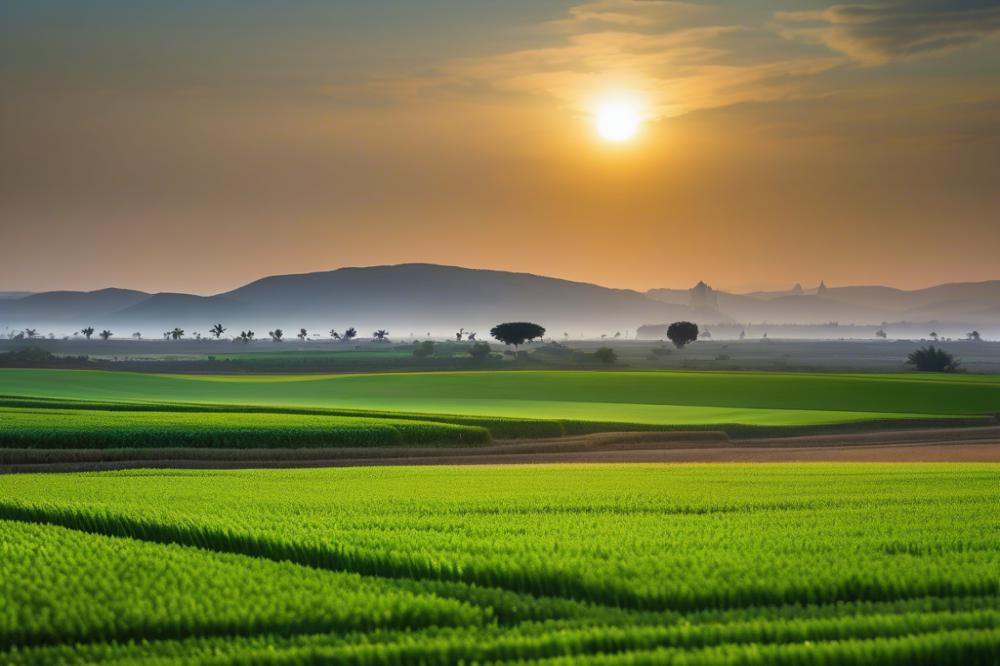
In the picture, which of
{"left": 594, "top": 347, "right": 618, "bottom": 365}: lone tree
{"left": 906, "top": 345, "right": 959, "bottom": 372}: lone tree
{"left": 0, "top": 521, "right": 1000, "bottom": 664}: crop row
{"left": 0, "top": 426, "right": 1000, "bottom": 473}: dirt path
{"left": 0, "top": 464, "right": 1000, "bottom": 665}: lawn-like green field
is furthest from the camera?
{"left": 594, "top": 347, "right": 618, "bottom": 365}: lone tree

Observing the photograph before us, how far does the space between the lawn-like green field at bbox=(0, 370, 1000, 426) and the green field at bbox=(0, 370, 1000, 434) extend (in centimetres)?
7

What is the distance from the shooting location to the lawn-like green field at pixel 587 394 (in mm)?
62294

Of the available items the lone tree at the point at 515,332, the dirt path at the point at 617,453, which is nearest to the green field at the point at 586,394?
the dirt path at the point at 617,453

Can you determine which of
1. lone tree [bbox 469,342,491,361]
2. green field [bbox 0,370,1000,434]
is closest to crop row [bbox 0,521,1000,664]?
green field [bbox 0,370,1000,434]

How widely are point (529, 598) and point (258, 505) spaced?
8.90 m

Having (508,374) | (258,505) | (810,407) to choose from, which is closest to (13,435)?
(258,505)

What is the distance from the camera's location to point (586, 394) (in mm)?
77875

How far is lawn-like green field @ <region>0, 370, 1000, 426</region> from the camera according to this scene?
204 ft

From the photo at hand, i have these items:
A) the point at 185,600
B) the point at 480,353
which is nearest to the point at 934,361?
the point at 480,353

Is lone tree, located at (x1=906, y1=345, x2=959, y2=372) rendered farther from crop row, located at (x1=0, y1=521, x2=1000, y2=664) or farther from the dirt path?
crop row, located at (x1=0, y1=521, x2=1000, y2=664)

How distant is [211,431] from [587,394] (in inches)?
1571

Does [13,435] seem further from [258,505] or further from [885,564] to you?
[885,564]

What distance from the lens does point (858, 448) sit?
46.0m

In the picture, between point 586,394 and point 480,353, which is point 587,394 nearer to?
point 586,394
